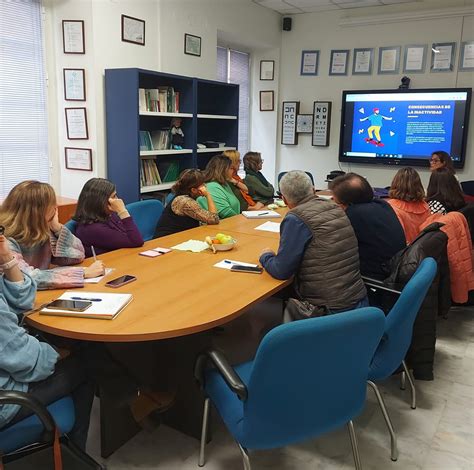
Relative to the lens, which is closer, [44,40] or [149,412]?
[149,412]

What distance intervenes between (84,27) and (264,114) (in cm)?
352

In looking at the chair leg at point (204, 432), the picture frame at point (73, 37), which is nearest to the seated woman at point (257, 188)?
the picture frame at point (73, 37)

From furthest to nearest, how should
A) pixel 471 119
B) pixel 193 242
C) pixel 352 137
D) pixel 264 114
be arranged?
pixel 264 114, pixel 352 137, pixel 471 119, pixel 193 242

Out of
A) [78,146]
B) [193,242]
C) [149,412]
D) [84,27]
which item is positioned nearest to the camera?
[149,412]

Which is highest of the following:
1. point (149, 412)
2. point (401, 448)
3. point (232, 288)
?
point (232, 288)

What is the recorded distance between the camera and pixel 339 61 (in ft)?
21.3

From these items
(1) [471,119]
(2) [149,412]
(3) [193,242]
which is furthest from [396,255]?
(1) [471,119]

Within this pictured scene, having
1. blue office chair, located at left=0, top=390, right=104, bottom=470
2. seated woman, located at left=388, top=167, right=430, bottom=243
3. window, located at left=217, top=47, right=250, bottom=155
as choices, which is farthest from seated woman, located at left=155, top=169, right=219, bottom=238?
window, located at left=217, top=47, right=250, bottom=155

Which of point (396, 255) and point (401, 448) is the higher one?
point (396, 255)

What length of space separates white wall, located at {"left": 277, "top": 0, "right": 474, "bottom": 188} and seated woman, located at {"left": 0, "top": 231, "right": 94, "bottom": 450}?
554 cm

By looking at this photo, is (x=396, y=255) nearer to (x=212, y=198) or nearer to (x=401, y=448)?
(x=401, y=448)

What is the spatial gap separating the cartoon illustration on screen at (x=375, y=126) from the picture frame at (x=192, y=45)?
2418mm

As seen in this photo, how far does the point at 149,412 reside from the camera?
2107 millimetres

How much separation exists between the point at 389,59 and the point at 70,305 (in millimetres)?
5683
